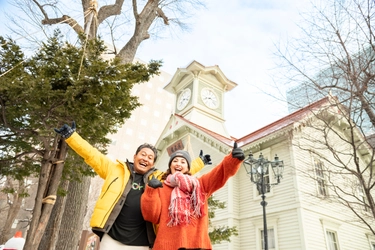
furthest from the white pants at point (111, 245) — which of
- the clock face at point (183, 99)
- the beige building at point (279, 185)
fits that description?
the clock face at point (183, 99)

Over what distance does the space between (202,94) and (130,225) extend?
15023 millimetres

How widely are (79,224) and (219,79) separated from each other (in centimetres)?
1492

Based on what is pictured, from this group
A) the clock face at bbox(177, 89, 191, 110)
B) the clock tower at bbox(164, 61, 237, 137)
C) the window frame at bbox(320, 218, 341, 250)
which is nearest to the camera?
the window frame at bbox(320, 218, 341, 250)

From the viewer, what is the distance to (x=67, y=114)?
13.9 feet

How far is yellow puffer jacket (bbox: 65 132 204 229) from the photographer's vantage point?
2.45 m

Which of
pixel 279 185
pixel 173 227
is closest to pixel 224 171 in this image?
pixel 173 227

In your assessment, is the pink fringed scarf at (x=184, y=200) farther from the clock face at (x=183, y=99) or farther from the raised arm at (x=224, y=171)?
the clock face at (x=183, y=99)

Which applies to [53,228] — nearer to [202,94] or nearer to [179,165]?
[179,165]

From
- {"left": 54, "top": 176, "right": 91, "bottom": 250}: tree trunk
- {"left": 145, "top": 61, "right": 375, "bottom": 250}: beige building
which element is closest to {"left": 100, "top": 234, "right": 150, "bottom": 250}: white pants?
{"left": 54, "top": 176, "right": 91, "bottom": 250}: tree trunk

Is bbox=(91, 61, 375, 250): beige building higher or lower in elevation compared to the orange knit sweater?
higher

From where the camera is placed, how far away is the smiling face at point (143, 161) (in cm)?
293

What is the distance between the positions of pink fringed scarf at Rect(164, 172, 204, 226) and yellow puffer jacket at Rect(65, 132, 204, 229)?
0.46m

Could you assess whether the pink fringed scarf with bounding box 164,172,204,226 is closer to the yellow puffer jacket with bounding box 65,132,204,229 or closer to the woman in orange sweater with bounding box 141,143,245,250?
the woman in orange sweater with bounding box 141,143,245,250

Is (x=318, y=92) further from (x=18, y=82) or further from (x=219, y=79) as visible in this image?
(x=219, y=79)
